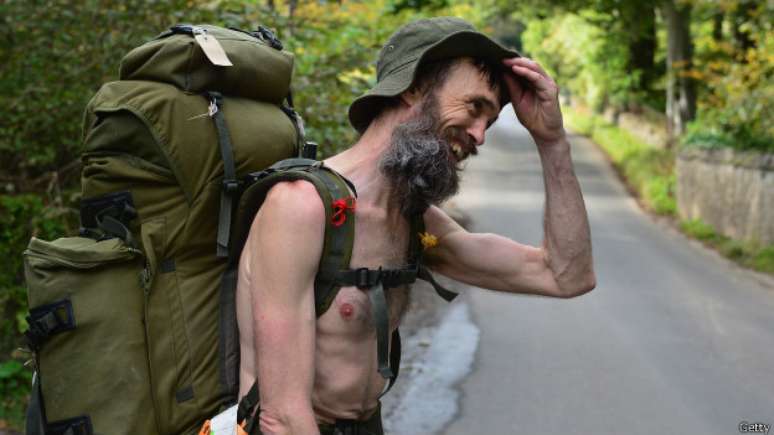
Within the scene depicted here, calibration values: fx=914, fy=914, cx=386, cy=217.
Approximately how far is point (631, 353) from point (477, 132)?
6.22 m

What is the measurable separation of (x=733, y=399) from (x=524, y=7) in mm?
18248

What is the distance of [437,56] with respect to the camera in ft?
7.05

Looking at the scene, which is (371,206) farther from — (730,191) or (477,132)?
(730,191)

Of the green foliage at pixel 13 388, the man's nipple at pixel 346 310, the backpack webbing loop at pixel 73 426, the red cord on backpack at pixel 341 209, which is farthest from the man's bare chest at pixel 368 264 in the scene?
the green foliage at pixel 13 388

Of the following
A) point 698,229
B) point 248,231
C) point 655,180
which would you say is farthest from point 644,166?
point 248,231

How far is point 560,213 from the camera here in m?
2.44

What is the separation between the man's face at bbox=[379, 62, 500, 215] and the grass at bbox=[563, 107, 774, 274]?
36.1 feet

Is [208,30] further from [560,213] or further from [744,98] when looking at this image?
[744,98]

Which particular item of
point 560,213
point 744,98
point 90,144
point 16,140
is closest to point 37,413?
point 90,144

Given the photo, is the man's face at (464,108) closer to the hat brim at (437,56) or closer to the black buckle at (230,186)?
the hat brim at (437,56)

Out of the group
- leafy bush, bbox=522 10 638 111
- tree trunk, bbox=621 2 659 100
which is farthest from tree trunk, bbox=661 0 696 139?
tree trunk, bbox=621 2 659 100

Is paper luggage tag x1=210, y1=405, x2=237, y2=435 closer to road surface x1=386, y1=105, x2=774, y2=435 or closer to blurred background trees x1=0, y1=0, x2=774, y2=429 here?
road surface x1=386, y1=105, x2=774, y2=435

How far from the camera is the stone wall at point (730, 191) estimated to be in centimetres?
1321

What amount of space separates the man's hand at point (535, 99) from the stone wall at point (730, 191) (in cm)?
1165
